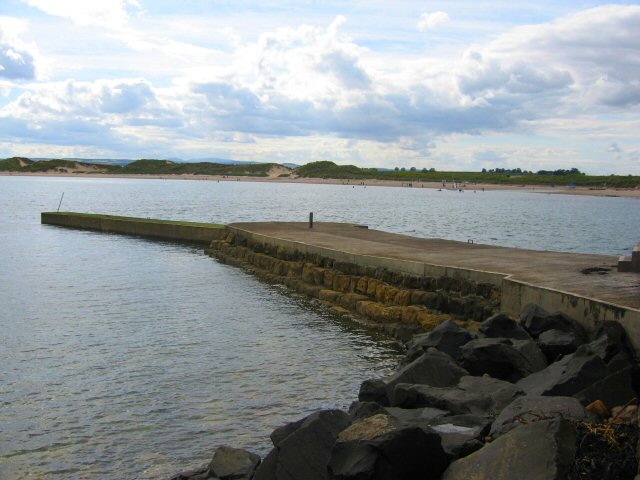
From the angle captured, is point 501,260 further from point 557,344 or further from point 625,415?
point 625,415

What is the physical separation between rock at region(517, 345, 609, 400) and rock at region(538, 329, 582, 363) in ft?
3.35

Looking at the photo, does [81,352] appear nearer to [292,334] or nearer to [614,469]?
[292,334]

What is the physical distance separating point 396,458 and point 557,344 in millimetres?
4595

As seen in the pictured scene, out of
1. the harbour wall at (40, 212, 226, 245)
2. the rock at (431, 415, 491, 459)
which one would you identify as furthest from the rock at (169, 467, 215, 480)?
the harbour wall at (40, 212, 226, 245)

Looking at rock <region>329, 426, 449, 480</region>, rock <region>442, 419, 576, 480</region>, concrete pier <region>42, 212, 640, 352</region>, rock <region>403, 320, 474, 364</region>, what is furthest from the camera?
rock <region>403, 320, 474, 364</region>

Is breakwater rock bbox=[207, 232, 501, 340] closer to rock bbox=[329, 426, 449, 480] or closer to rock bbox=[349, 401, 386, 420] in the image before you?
rock bbox=[349, 401, 386, 420]

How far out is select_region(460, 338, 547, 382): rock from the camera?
29.6ft

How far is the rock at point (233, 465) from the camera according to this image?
6562mm

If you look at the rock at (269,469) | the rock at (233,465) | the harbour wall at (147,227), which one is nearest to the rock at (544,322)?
the rock at (233,465)

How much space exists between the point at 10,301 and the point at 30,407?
28.3 ft

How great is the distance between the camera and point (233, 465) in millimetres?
6691

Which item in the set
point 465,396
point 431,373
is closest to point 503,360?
point 431,373

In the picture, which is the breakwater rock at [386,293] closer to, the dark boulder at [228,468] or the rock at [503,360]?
the rock at [503,360]

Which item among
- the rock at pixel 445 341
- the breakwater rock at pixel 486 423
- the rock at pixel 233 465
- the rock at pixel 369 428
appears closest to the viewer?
the breakwater rock at pixel 486 423
